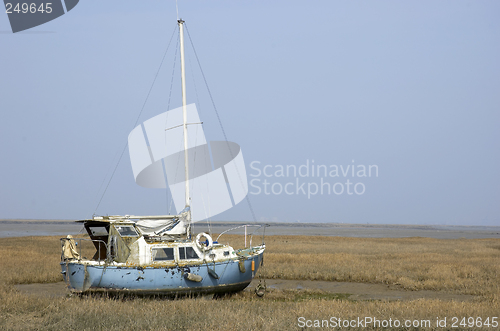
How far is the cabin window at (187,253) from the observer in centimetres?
1903

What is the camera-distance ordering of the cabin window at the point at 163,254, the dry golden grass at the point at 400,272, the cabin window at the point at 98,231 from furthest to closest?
the dry golden grass at the point at 400,272
the cabin window at the point at 98,231
the cabin window at the point at 163,254

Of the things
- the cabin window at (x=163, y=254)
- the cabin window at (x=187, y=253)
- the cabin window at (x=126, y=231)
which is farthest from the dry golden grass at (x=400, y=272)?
the cabin window at (x=126, y=231)

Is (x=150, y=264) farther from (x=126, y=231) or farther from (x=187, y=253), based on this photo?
(x=126, y=231)

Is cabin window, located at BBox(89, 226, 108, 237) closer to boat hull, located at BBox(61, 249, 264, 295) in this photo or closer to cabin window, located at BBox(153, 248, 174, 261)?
boat hull, located at BBox(61, 249, 264, 295)

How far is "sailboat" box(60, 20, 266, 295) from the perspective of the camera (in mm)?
18375

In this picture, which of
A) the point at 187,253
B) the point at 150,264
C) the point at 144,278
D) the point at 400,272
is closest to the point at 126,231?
the point at 150,264

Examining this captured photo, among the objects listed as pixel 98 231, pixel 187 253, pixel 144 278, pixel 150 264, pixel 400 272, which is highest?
pixel 98 231

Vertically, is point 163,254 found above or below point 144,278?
above

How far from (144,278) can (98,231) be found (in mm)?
3616

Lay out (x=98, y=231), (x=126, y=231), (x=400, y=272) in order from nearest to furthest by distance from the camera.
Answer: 1. (x=126, y=231)
2. (x=98, y=231)
3. (x=400, y=272)

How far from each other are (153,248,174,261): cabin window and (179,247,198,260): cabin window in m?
0.37

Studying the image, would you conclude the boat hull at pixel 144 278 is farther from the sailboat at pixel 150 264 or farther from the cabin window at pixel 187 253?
the cabin window at pixel 187 253

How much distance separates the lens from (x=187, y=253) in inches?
754

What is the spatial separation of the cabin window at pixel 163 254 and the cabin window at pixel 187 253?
1.20 feet
